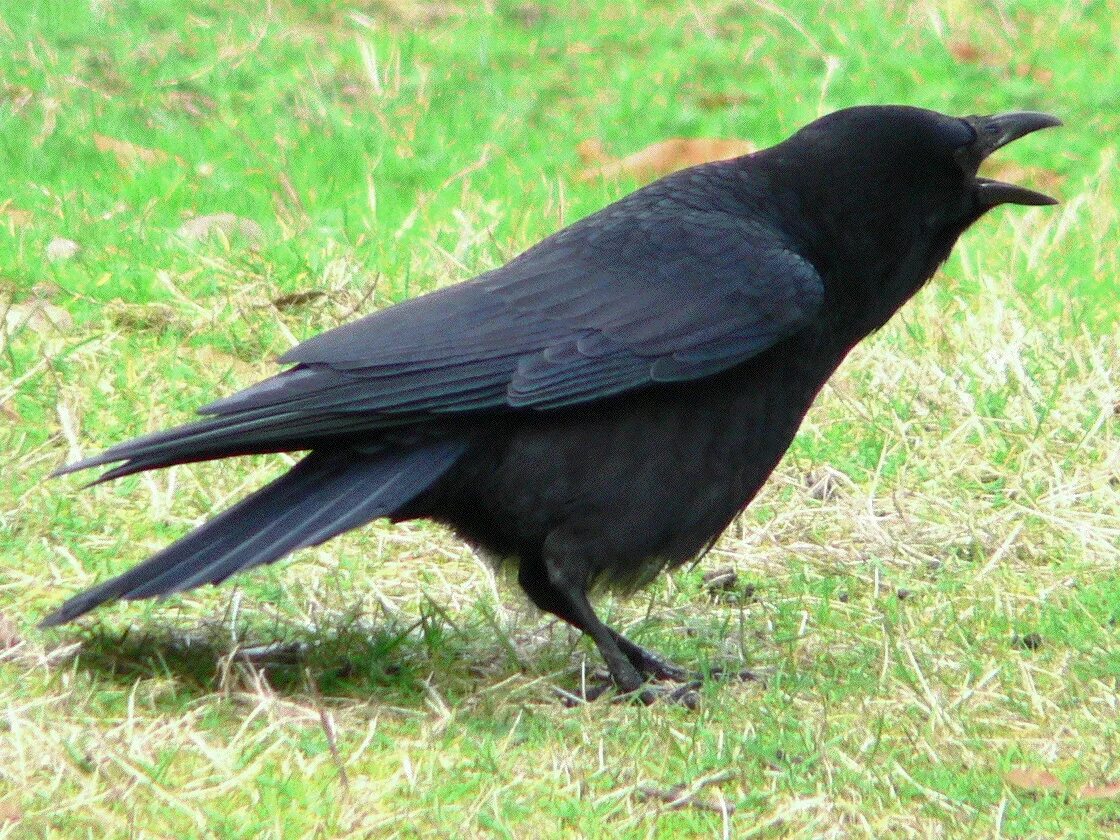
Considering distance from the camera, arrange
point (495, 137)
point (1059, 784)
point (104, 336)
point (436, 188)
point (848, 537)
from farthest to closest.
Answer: point (495, 137) → point (436, 188) → point (104, 336) → point (848, 537) → point (1059, 784)

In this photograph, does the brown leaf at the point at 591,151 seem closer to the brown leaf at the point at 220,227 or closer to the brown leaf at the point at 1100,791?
the brown leaf at the point at 220,227

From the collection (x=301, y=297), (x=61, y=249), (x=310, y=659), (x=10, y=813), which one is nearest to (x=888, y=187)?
(x=310, y=659)

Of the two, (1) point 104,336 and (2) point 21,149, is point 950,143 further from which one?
(2) point 21,149

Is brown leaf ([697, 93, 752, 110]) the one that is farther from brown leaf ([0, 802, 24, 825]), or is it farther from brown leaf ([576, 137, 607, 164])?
brown leaf ([0, 802, 24, 825])

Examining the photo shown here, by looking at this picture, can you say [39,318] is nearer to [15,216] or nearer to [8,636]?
[15,216]

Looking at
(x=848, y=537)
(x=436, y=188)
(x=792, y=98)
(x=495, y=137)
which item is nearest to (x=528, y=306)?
(x=848, y=537)

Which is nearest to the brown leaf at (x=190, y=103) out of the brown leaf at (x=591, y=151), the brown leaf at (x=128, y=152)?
the brown leaf at (x=128, y=152)
